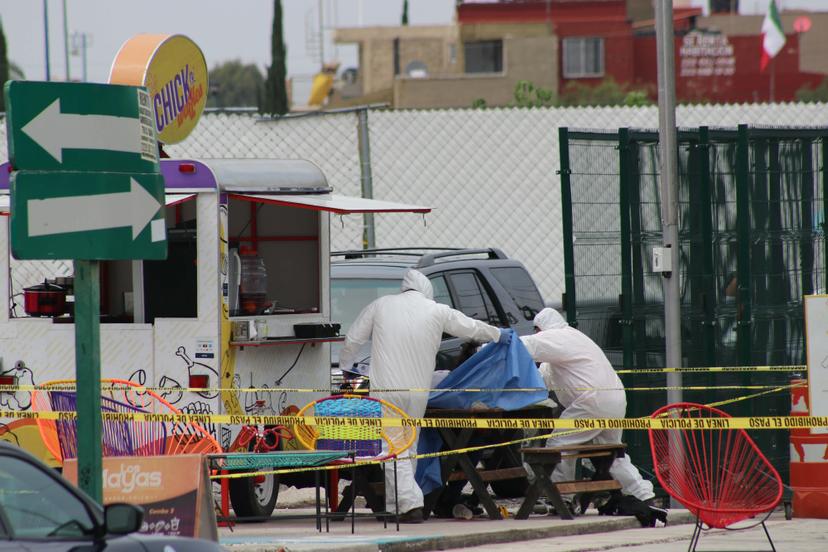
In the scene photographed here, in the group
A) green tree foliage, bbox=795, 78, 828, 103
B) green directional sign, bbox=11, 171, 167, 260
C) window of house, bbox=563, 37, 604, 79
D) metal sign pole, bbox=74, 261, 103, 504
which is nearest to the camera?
green directional sign, bbox=11, 171, 167, 260

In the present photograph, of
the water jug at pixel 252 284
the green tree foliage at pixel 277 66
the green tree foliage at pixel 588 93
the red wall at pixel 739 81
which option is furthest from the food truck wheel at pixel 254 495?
the red wall at pixel 739 81

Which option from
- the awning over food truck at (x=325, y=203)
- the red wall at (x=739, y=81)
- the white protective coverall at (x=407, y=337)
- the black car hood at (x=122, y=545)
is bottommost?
the black car hood at (x=122, y=545)

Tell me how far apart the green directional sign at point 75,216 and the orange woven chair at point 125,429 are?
127 inches

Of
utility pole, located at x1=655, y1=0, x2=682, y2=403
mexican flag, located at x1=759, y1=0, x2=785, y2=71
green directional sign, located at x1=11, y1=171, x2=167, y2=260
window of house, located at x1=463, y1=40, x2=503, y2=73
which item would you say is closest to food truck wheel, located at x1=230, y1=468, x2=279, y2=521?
utility pole, located at x1=655, y1=0, x2=682, y2=403

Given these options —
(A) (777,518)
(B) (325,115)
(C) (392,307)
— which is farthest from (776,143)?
(B) (325,115)

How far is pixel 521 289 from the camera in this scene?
48.0ft

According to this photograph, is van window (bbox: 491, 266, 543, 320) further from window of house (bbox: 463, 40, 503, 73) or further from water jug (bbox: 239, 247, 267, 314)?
window of house (bbox: 463, 40, 503, 73)

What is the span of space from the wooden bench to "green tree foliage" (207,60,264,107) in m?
102

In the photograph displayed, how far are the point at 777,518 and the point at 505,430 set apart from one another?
2.52m

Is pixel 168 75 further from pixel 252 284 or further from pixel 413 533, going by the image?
pixel 413 533

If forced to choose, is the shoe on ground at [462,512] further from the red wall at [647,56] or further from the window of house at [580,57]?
the window of house at [580,57]

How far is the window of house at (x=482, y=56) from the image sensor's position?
6091 centimetres

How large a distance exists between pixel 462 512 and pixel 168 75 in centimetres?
410

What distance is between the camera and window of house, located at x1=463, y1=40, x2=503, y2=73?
6091 cm
